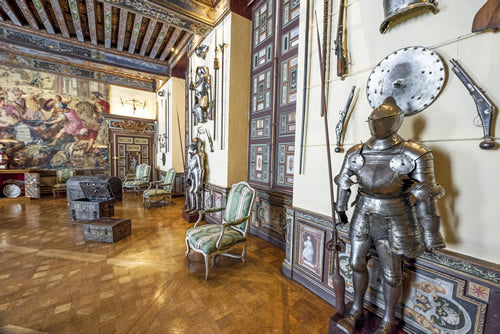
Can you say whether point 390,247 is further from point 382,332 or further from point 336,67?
point 336,67

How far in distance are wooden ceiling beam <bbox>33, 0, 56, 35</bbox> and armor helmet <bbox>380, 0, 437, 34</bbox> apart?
788cm

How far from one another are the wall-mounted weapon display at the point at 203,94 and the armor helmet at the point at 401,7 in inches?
145

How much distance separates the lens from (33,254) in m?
2.97

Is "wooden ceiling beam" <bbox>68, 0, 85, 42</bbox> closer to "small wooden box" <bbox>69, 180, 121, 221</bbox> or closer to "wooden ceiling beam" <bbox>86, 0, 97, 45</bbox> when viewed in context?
"wooden ceiling beam" <bbox>86, 0, 97, 45</bbox>

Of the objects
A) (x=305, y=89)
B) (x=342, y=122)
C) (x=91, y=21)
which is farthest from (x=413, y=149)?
(x=91, y=21)

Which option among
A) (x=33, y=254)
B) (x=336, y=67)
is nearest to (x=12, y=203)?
(x=33, y=254)

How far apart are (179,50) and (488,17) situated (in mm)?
7508

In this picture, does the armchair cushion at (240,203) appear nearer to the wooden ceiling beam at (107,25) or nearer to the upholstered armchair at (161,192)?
the upholstered armchair at (161,192)

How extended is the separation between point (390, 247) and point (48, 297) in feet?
11.0

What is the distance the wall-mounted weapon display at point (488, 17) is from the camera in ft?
3.73

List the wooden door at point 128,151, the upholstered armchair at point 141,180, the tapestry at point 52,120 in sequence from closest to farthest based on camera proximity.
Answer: the tapestry at point 52,120, the upholstered armchair at point 141,180, the wooden door at point 128,151

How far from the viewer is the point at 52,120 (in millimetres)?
7332

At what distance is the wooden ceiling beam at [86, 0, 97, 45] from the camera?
16.5 ft

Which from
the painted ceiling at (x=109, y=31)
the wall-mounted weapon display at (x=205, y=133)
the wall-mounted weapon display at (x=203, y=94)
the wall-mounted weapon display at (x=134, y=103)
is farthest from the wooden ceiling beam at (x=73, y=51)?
the wall-mounted weapon display at (x=205, y=133)
